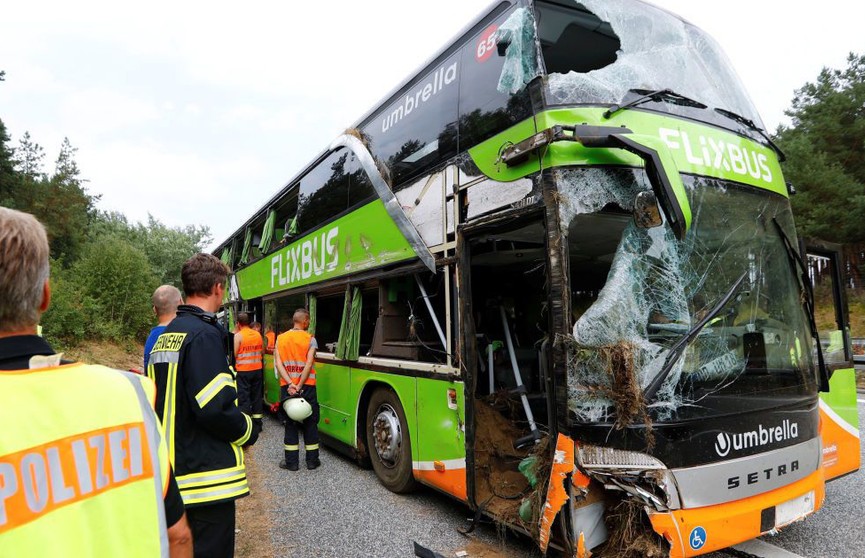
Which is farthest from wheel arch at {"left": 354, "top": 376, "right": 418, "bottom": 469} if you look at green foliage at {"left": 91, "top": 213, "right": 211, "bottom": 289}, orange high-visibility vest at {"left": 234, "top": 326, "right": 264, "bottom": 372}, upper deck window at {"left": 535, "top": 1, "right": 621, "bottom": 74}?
green foliage at {"left": 91, "top": 213, "right": 211, "bottom": 289}

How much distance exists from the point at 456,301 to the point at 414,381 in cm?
104

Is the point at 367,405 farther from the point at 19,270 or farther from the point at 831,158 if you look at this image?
the point at 831,158

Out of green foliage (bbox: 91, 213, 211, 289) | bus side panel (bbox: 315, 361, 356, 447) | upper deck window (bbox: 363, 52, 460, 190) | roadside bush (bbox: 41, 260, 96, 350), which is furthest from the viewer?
green foliage (bbox: 91, 213, 211, 289)

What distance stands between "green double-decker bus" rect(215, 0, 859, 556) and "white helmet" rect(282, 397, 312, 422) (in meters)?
1.08

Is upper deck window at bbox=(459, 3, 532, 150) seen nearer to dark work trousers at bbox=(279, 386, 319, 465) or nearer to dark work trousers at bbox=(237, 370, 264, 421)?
dark work trousers at bbox=(279, 386, 319, 465)

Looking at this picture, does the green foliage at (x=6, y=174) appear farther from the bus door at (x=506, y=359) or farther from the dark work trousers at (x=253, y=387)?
the bus door at (x=506, y=359)

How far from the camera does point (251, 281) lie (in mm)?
10312

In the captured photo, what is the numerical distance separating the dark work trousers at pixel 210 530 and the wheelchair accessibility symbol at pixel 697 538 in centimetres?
239

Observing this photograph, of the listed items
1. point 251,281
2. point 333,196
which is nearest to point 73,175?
point 251,281

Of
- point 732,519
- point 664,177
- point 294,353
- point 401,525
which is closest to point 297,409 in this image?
point 294,353

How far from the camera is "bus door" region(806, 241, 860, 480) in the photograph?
4.02 m

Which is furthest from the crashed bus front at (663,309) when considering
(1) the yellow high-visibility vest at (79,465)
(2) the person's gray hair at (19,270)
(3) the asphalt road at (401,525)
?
(2) the person's gray hair at (19,270)

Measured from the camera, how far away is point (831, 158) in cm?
1977

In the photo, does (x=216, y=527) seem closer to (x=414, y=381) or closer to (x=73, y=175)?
(x=414, y=381)
